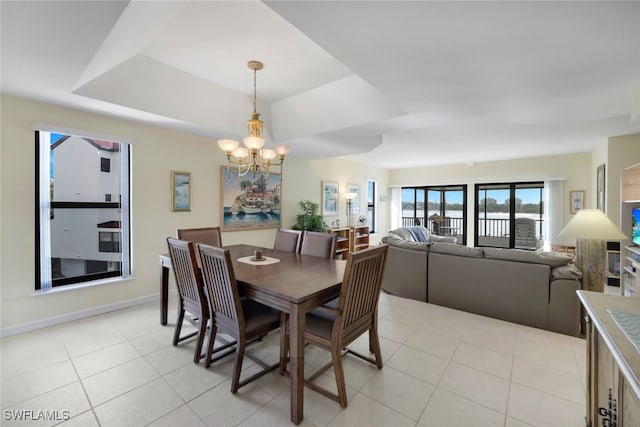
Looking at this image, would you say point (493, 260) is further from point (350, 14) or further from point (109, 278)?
point (109, 278)

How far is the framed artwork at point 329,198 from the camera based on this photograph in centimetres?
609

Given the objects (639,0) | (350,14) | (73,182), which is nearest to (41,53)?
(73,182)

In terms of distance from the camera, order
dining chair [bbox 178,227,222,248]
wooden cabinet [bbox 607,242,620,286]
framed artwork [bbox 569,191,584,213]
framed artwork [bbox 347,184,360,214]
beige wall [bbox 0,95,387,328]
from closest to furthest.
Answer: beige wall [bbox 0,95,387,328] < dining chair [bbox 178,227,222,248] < wooden cabinet [bbox 607,242,620,286] < framed artwork [bbox 569,191,584,213] < framed artwork [bbox 347,184,360,214]

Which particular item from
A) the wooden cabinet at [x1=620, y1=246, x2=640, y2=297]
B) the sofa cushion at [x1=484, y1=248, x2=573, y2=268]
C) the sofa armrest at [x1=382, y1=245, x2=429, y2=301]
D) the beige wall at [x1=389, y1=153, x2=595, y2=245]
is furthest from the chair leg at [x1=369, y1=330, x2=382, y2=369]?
the beige wall at [x1=389, y1=153, x2=595, y2=245]

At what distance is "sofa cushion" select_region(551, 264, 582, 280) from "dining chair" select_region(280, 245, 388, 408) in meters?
2.04

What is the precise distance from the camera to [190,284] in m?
2.27

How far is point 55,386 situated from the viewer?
1921mm

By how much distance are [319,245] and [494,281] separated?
1986mm

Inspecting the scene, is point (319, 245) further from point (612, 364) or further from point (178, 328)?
point (612, 364)

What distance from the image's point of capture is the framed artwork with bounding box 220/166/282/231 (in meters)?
4.25

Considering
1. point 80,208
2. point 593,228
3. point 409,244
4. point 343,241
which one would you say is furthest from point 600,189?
point 80,208

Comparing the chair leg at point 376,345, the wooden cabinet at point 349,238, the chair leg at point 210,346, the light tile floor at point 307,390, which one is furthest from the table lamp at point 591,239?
the wooden cabinet at point 349,238

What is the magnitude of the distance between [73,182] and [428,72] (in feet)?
12.5

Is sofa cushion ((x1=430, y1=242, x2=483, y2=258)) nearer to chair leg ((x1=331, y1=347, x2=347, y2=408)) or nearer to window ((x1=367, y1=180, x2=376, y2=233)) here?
chair leg ((x1=331, y1=347, x2=347, y2=408))
